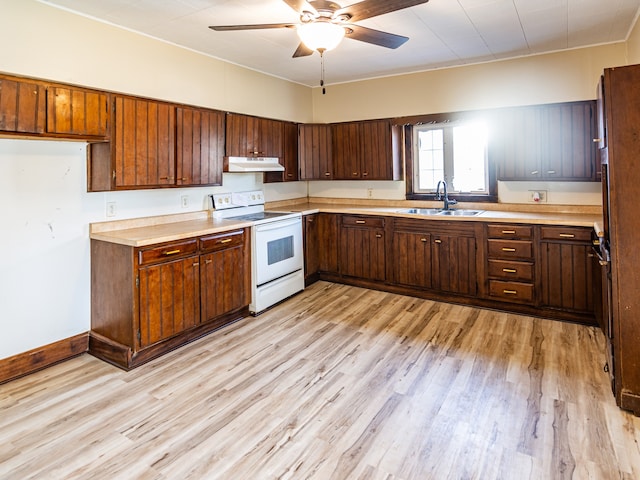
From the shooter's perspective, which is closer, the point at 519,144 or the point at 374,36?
the point at 374,36

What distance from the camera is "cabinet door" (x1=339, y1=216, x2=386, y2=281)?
4.56 meters

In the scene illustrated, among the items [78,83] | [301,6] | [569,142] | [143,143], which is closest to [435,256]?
[569,142]

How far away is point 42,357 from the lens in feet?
9.49

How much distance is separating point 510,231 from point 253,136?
9.14 ft

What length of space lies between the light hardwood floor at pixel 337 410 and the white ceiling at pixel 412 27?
101 inches

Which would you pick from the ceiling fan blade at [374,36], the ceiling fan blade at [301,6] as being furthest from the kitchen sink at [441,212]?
the ceiling fan blade at [301,6]

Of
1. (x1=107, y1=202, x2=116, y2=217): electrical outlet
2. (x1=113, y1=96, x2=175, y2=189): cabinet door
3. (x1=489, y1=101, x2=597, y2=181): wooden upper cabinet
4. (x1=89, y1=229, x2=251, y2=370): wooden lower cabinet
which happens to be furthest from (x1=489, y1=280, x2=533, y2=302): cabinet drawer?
(x1=107, y1=202, x2=116, y2=217): electrical outlet

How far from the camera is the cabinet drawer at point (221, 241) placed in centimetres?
334

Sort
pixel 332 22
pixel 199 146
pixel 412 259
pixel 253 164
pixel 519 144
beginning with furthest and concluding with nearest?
1. pixel 412 259
2. pixel 253 164
3. pixel 519 144
4. pixel 199 146
5. pixel 332 22

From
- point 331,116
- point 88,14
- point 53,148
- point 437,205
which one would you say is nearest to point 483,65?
point 437,205

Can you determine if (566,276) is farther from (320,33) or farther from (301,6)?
(301,6)

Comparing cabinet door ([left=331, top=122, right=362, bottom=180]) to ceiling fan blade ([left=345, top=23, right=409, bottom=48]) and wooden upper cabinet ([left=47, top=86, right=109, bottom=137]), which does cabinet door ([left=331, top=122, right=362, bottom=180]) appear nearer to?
ceiling fan blade ([left=345, top=23, right=409, bottom=48])

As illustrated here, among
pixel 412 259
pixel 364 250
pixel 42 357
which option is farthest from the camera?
pixel 364 250

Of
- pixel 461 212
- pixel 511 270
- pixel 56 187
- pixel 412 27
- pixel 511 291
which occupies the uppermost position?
pixel 412 27
